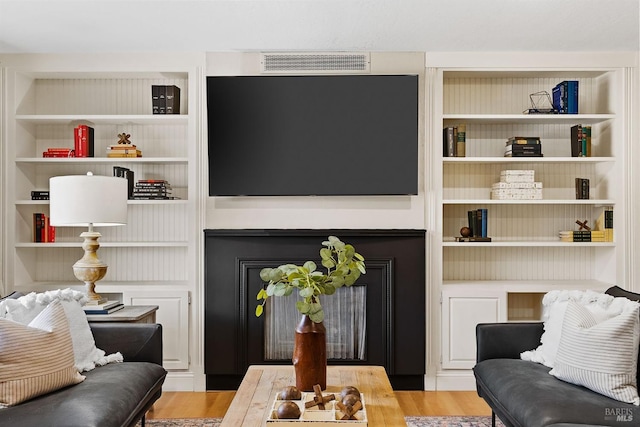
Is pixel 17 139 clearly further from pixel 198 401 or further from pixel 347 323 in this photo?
pixel 347 323

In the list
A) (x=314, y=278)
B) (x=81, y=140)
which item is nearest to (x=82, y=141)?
(x=81, y=140)

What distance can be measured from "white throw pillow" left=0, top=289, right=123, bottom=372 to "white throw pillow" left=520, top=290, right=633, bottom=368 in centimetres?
222

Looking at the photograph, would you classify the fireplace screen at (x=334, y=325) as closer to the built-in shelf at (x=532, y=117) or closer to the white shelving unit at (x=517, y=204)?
the white shelving unit at (x=517, y=204)

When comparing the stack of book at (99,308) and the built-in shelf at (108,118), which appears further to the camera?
the built-in shelf at (108,118)

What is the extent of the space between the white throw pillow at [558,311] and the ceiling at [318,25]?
5.45 ft

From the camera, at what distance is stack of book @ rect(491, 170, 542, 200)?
14.1 ft

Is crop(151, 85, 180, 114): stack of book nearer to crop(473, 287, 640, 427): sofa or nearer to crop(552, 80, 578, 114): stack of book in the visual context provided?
crop(473, 287, 640, 427): sofa

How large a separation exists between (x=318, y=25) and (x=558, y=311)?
88.0 inches

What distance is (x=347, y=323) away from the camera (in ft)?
13.8

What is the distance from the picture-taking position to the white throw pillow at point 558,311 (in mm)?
2773

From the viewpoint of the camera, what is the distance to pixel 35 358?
2.46 meters

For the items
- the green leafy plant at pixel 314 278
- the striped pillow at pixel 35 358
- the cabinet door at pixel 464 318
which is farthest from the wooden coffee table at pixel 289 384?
the cabinet door at pixel 464 318

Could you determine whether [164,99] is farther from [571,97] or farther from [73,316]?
[571,97]

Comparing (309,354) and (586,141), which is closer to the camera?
(309,354)
